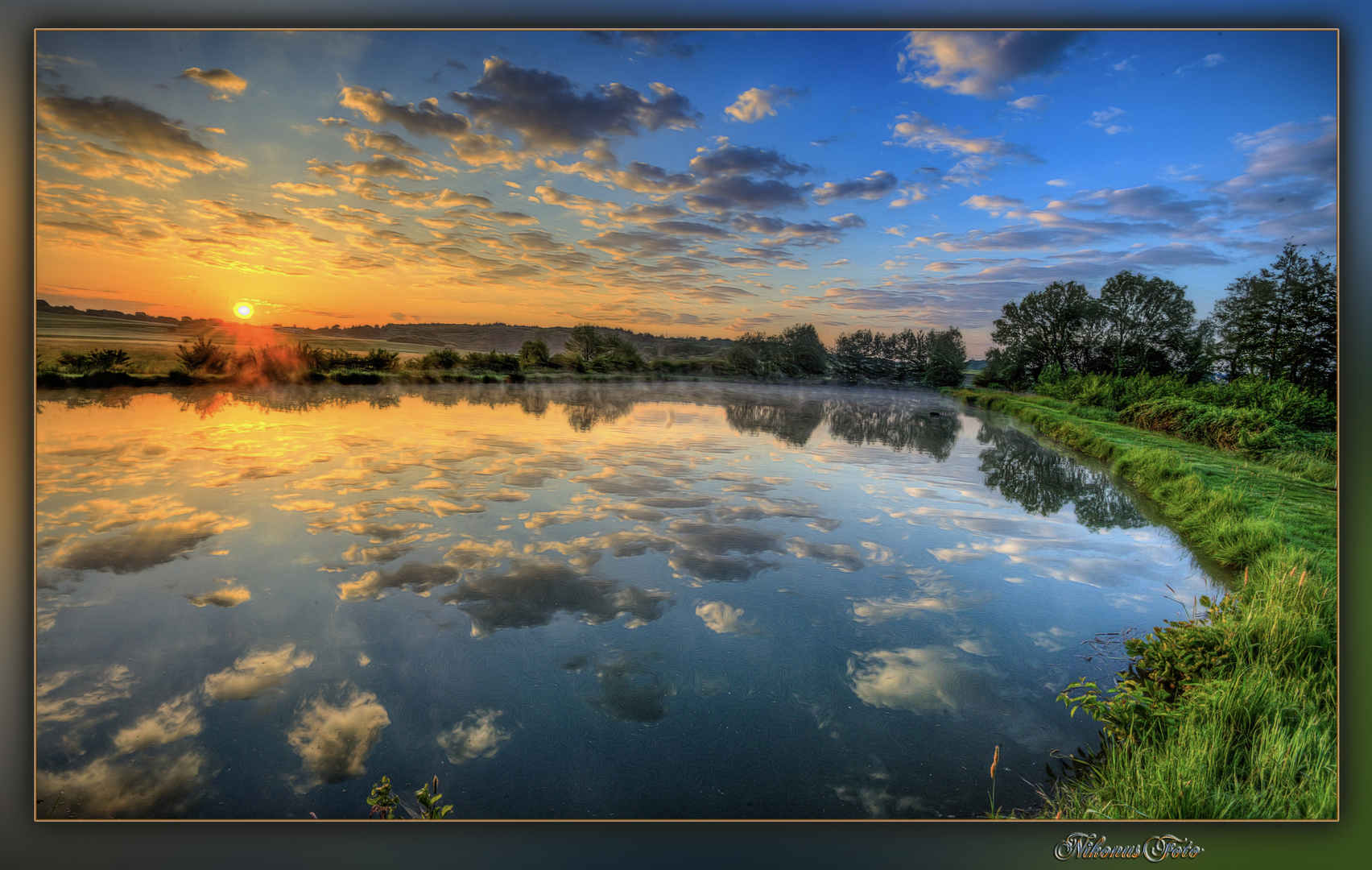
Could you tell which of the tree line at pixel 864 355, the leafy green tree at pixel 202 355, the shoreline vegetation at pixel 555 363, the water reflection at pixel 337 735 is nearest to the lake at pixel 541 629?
the water reflection at pixel 337 735

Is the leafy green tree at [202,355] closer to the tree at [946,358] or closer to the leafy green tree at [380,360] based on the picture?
the leafy green tree at [380,360]

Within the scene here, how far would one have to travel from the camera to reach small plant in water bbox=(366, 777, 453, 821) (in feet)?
7.10

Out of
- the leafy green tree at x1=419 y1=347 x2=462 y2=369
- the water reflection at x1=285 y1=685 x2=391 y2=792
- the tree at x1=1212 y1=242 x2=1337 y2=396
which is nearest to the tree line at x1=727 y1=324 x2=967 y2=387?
the tree at x1=1212 y1=242 x2=1337 y2=396

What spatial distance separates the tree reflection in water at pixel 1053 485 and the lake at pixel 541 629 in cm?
8

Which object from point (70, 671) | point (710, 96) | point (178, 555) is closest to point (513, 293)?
point (710, 96)

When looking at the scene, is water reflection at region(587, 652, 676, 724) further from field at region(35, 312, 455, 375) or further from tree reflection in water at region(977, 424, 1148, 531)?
tree reflection in water at region(977, 424, 1148, 531)

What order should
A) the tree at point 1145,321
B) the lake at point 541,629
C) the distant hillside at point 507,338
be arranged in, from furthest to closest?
the distant hillside at point 507,338, the tree at point 1145,321, the lake at point 541,629

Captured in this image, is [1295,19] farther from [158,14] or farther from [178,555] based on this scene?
[178,555]

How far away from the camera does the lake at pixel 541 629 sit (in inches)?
88.7

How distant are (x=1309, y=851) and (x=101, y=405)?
910 cm

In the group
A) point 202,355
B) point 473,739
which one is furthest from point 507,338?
point 473,739

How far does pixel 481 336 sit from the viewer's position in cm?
792

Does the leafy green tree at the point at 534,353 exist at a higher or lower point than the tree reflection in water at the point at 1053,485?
higher

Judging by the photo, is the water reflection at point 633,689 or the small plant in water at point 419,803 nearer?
the small plant in water at point 419,803
